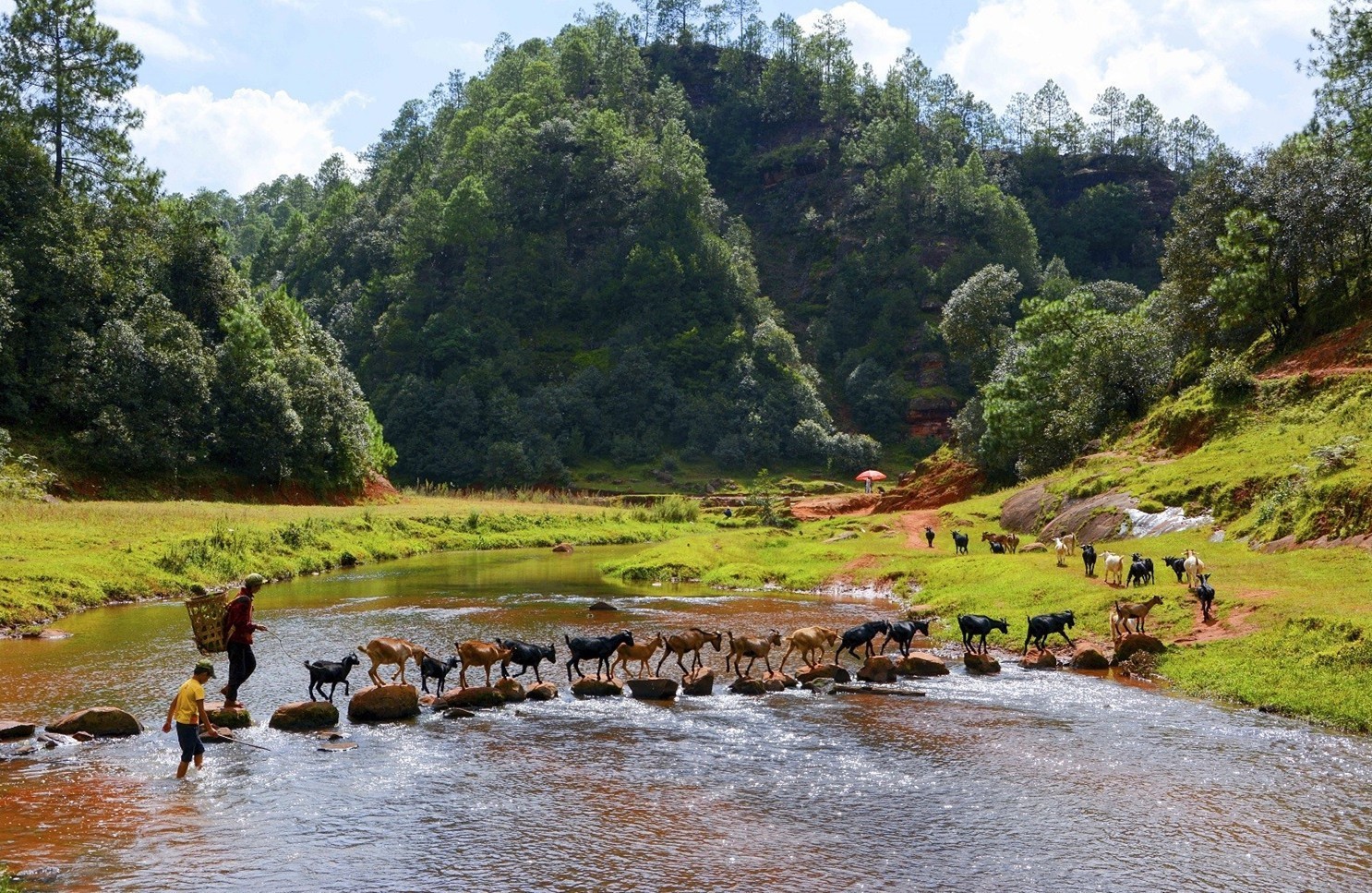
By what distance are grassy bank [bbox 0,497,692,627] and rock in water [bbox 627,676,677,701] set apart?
777 inches

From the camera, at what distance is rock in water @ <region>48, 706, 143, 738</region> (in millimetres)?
18156

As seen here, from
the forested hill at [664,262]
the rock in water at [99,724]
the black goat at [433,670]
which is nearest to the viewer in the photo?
the rock in water at [99,724]

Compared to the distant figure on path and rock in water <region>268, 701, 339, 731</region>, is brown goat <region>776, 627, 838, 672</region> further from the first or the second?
the distant figure on path

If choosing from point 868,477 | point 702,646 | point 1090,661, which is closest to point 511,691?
point 702,646

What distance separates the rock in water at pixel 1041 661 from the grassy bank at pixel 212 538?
91.6 ft

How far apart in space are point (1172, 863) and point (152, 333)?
233 ft

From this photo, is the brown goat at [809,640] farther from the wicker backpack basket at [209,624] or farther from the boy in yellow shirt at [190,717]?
the boy in yellow shirt at [190,717]

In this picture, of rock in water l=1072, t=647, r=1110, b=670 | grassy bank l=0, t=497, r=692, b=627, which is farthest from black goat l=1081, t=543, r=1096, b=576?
grassy bank l=0, t=497, r=692, b=627

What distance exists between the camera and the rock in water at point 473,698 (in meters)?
20.8

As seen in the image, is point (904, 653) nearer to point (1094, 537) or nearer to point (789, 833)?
point (789, 833)

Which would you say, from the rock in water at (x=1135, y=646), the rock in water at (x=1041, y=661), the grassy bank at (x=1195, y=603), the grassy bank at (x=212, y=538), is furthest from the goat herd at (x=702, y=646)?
the grassy bank at (x=212, y=538)

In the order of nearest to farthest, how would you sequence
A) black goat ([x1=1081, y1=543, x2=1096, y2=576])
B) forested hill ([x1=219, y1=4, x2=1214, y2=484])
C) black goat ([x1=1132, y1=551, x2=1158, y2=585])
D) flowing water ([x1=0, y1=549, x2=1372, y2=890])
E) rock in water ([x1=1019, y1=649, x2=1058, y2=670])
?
Result: flowing water ([x1=0, y1=549, x2=1372, y2=890]), rock in water ([x1=1019, y1=649, x2=1058, y2=670]), black goat ([x1=1132, y1=551, x2=1158, y2=585]), black goat ([x1=1081, y1=543, x2=1096, y2=576]), forested hill ([x1=219, y1=4, x2=1214, y2=484])

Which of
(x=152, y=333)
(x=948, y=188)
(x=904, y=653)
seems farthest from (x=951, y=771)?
(x=948, y=188)

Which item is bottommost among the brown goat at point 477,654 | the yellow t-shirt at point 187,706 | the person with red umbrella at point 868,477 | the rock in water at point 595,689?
the rock in water at point 595,689
